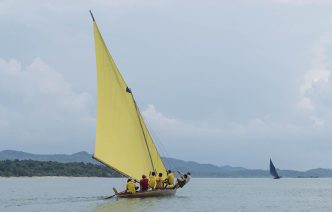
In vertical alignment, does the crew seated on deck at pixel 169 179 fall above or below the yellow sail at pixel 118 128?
below

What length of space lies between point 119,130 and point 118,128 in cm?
18

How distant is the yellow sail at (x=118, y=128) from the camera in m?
43.0

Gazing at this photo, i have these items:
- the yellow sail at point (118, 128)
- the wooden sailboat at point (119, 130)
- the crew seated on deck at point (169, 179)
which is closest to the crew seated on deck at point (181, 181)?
the crew seated on deck at point (169, 179)

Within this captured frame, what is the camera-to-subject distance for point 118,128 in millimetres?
44969

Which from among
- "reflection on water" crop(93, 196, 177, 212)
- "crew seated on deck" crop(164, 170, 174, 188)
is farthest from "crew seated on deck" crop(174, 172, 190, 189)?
"reflection on water" crop(93, 196, 177, 212)

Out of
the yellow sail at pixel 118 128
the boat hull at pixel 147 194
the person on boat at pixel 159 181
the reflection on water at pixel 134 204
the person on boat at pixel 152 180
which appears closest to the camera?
the reflection on water at pixel 134 204

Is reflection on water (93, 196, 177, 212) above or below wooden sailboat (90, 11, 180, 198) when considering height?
below

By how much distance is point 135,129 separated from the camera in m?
46.8

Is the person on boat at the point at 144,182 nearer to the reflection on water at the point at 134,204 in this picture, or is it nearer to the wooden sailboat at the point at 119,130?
the wooden sailboat at the point at 119,130

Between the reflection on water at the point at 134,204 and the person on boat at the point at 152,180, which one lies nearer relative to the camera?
the reflection on water at the point at 134,204

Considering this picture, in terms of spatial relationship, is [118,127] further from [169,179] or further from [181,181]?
[181,181]

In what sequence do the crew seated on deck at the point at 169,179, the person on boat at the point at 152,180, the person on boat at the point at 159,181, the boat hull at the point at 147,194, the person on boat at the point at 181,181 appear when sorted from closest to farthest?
the boat hull at the point at 147,194, the person on boat at the point at 152,180, the person on boat at the point at 159,181, the crew seated on deck at the point at 169,179, the person on boat at the point at 181,181

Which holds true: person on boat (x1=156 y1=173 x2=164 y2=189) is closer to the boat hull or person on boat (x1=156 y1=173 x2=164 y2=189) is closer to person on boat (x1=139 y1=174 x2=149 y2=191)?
the boat hull

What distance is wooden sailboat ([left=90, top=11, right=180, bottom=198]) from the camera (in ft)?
141
